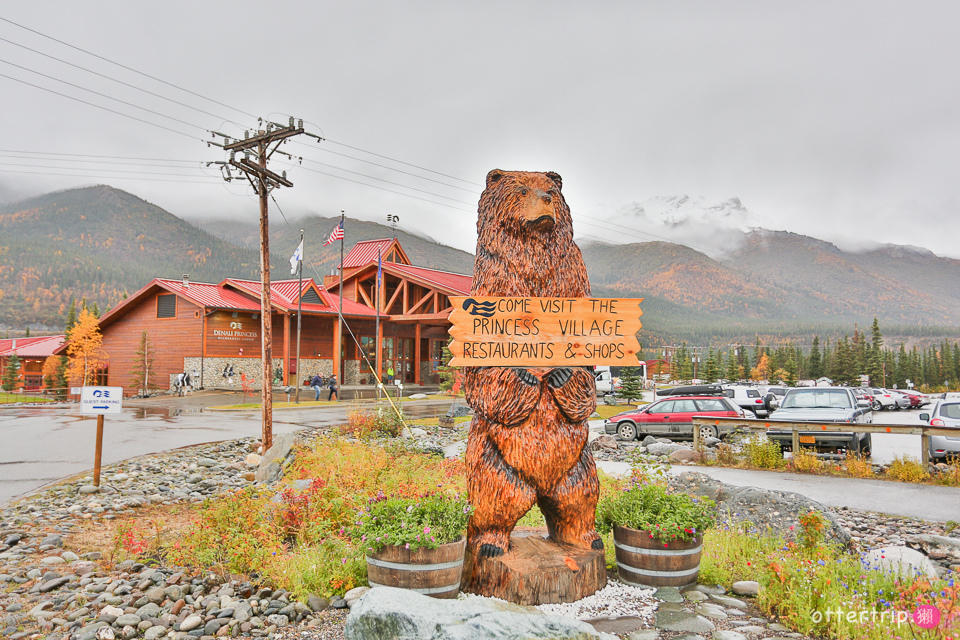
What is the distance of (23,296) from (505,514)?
541ft

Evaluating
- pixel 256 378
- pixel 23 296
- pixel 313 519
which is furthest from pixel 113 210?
pixel 313 519

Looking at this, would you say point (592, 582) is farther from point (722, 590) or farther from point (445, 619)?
point (445, 619)

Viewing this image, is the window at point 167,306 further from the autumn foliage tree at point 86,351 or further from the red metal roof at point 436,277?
the red metal roof at point 436,277

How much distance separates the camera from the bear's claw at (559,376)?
4016 mm

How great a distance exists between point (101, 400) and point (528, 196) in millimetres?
7271

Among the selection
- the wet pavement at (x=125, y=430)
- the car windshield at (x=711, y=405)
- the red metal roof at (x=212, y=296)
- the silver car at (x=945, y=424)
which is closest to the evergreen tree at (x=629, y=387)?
the wet pavement at (x=125, y=430)

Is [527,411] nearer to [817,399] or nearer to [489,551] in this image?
[489,551]

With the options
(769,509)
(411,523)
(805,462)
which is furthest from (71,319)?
(769,509)

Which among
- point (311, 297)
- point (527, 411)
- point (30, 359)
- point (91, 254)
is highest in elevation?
point (91, 254)

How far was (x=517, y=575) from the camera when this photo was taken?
3.75 metres

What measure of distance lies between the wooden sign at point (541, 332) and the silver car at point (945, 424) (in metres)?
7.90

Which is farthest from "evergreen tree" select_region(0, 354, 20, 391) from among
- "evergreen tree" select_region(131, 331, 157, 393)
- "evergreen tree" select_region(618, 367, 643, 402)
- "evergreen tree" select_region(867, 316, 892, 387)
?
"evergreen tree" select_region(867, 316, 892, 387)

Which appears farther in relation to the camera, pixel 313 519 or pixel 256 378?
pixel 256 378

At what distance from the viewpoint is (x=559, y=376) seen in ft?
13.2
